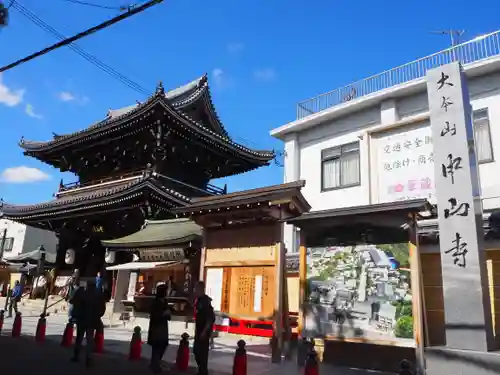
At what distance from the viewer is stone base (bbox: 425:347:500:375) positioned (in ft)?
23.4

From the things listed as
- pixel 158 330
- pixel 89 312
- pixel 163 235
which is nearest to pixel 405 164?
pixel 158 330

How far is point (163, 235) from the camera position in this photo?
18297 millimetres

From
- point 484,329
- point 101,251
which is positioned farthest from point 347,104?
point 101,251

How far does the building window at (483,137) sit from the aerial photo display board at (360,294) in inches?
253

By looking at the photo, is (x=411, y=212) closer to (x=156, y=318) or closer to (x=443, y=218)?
(x=443, y=218)

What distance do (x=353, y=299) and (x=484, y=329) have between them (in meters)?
2.74

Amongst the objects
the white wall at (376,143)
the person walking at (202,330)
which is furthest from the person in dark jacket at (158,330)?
the white wall at (376,143)

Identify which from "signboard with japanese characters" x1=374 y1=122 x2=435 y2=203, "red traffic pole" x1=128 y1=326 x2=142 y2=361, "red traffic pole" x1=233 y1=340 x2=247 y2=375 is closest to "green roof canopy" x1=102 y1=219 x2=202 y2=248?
"red traffic pole" x1=128 y1=326 x2=142 y2=361

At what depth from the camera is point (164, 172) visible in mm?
24500

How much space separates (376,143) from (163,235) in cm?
970

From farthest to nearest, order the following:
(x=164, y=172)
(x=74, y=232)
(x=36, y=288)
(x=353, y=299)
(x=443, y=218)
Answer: (x=36, y=288), (x=74, y=232), (x=164, y=172), (x=353, y=299), (x=443, y=218)

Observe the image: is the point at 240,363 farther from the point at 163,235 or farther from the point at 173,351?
the point at 163,235

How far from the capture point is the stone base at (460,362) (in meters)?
7.13

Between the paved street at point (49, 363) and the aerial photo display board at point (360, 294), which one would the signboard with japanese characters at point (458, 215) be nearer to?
the aerial photo display board at point (360, 294)
